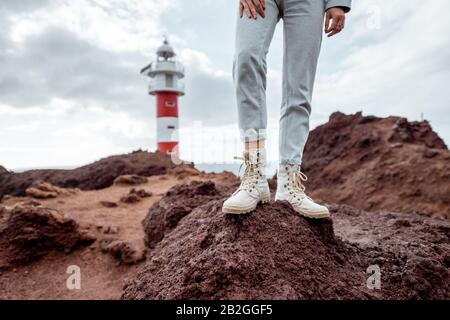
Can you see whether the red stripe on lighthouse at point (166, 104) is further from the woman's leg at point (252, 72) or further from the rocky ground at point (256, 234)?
the woman's leg at point (252, 72)

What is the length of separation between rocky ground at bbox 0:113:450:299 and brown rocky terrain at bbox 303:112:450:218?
3 cm

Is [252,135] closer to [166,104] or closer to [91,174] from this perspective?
[91,174]

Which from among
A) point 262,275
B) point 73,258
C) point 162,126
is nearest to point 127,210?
point 73,258

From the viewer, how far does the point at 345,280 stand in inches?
80.9

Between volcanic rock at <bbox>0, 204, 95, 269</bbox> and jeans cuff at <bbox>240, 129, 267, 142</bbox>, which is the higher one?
jeans cuff at <bbox>240, 129, 267, 142</bbox>

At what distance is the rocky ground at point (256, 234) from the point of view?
194cm

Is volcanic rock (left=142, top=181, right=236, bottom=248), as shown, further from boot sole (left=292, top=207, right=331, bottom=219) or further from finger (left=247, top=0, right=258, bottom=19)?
finger (left=247, top=0, right=258, bottom=19)


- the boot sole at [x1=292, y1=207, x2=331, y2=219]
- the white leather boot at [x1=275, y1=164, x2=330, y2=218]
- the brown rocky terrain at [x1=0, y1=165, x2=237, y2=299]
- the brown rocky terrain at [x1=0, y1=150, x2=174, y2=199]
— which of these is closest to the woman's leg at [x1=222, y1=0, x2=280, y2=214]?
the white leather boot at [x1=275, y1=164, x2=330, y2=218]

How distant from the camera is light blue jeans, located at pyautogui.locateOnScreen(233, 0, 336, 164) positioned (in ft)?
6.90

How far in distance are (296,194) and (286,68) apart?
834 mm

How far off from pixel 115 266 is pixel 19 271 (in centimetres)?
117

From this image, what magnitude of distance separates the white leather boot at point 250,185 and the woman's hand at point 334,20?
3.20 feet

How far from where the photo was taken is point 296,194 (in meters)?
2.36
